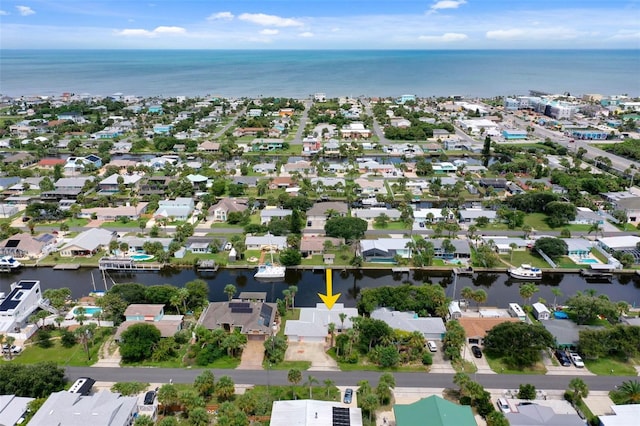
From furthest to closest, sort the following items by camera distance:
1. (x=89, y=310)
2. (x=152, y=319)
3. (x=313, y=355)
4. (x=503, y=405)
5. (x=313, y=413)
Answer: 1. (x=89, y=310)
2. (x=152, y=319)
3. (x=313, y=355)
4. (x=503, y=405)
5. (x=313, y=413)

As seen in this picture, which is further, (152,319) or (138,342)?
(152,319)

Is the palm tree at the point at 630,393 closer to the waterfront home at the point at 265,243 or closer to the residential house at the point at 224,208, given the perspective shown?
the waterfront home at the point at 265,243

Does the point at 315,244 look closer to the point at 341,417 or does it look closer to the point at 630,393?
the point at 341,417

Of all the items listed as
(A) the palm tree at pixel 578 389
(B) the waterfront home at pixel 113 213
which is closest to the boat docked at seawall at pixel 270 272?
(B) the waterfront home at pixel 113 213

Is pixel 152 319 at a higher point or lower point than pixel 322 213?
lower

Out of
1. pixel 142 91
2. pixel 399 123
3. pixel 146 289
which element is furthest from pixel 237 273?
pixel 142 91

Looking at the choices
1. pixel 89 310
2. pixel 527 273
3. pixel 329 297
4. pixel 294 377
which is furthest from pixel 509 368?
pixel 89 310
